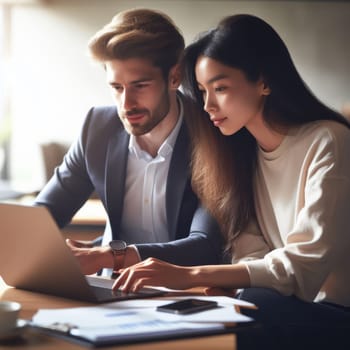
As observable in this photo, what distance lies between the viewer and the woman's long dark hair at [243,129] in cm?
185

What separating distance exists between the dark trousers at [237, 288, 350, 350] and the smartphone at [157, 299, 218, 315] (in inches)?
10.6

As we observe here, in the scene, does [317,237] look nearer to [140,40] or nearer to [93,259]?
[93,259]

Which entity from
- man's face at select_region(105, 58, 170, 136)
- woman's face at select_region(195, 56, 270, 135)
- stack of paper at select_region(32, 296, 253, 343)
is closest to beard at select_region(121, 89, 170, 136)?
man's face at select_region(105, 58, 170, 136)

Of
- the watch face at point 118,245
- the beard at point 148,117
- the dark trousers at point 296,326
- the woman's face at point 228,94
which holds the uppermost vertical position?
the woman's face at point 228,94

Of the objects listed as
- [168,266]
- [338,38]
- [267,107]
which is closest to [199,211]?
[267,107]

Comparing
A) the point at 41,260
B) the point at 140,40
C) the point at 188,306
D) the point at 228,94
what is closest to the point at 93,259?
the point at 41,260

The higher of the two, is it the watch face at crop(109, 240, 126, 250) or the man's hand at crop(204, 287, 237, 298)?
the watch face at crop(109, 240, 126, 250)

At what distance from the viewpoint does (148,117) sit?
220 cm

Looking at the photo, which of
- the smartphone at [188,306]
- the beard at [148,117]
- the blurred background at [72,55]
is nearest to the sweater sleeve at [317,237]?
the smartphone at [188,306]

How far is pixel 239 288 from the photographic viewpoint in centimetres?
162

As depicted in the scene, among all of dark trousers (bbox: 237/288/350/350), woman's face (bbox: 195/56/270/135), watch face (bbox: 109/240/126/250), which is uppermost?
Result: woman's face (bbox: 195/56/270/135)

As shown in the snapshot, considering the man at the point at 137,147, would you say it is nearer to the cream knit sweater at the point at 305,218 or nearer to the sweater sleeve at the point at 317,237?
the cream knit sweater at the point at 305,218

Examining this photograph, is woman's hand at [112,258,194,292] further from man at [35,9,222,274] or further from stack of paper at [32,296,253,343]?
man at [35,9,222,274]

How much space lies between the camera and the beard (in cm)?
217
